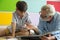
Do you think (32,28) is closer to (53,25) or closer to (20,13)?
(53,25)

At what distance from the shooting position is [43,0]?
2.88m

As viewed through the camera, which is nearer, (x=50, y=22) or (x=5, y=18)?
(x=50, y=22)

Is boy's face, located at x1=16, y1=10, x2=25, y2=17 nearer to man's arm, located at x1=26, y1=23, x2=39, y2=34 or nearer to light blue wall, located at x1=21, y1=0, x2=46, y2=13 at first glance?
man's arm, located at x1=26, y1=23, x2=39, y2=34

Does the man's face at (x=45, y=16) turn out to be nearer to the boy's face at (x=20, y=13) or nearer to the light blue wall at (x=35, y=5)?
the boy's face at (x=20, y=13)

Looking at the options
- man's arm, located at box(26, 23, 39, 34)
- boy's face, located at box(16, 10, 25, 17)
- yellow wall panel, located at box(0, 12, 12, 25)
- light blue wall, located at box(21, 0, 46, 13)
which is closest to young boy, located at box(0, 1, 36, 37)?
boy's face, located at box(16, 10, 25, 17)

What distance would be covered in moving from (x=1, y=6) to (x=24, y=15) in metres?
0.76

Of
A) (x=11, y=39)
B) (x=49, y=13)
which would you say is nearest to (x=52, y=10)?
(x=49, y=13)

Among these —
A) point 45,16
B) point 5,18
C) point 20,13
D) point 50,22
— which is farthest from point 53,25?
point 5,18

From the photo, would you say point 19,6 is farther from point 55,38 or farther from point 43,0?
point 43,0

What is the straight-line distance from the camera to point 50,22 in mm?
1634

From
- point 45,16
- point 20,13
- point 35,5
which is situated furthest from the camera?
point 35,5

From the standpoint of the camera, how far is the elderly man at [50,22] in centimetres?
146

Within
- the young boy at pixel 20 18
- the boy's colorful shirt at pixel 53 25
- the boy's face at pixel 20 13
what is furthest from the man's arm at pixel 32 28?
the boy's face at pixel 20 13

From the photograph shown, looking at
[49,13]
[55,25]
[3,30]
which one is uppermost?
[49,13]
